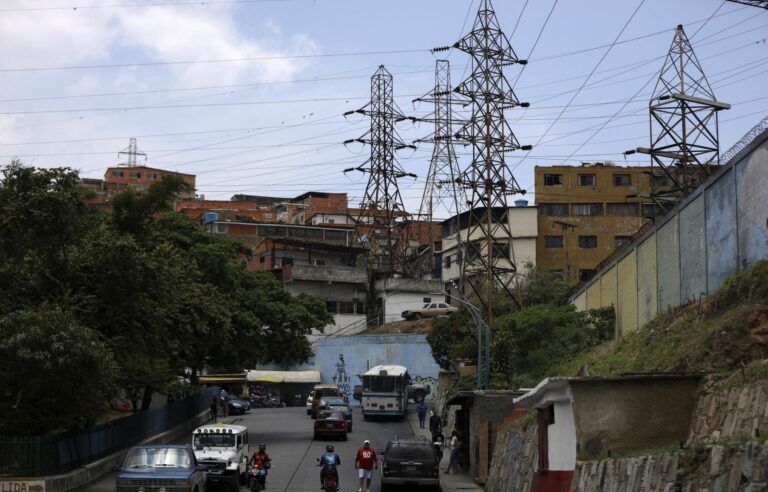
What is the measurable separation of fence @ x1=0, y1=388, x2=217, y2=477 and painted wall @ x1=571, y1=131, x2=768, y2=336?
19.7 metres

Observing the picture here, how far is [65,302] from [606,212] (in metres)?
62.2

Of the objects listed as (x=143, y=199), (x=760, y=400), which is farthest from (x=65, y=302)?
(x=760, y=400)

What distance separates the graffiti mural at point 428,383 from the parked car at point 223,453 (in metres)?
45.7

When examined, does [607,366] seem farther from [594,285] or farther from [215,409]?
[215,409]

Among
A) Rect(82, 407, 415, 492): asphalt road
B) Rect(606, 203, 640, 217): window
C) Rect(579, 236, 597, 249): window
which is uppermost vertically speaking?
Rect(606, 203, 640, 217): window

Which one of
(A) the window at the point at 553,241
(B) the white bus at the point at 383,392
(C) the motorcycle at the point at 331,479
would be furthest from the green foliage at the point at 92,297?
(A) the window at the point at 553,241

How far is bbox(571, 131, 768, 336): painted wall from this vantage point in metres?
26.7

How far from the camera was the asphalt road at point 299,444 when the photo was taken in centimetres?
3541

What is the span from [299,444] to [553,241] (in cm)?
4666

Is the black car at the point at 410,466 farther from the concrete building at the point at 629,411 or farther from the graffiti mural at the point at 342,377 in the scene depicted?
the graffiti mural at the point at 342,377

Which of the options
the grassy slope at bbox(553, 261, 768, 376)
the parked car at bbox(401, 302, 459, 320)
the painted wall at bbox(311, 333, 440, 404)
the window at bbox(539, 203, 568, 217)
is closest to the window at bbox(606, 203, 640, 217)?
the window at bbox(539, 203, 568, 217)

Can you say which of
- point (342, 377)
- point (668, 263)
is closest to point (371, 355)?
point (342, 377)

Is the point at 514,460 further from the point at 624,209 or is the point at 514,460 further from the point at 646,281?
the point at 624,209

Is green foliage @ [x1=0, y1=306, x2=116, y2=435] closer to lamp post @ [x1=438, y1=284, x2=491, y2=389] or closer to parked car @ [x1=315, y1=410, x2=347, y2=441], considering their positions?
lamp post @ [x1=438, y1=284, x2=491, y2=389]
